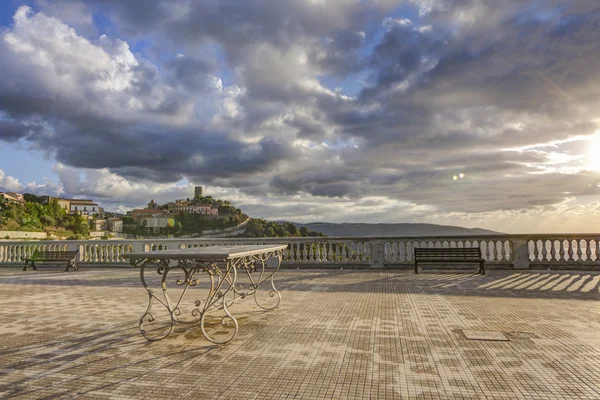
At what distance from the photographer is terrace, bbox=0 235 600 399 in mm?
3469

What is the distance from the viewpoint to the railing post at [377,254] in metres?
13.1

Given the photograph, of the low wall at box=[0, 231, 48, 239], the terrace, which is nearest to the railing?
the terrace

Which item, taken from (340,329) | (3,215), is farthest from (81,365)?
(3,215)

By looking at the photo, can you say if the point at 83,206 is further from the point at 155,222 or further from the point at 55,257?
the point at 55,257

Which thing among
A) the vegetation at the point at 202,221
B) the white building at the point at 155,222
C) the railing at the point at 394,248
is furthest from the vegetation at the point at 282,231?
the white building at the point at 155,222

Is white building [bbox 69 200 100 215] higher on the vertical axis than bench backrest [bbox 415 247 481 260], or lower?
higher

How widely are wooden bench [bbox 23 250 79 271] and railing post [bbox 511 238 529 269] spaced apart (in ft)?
51.1

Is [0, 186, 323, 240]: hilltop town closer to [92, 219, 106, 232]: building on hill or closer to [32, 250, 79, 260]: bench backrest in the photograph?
[92, 219, 106, 232]: building on hill

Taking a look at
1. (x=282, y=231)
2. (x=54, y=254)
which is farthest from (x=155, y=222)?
(x=54, y=254)

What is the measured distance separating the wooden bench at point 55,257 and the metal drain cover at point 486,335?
47.4 feet

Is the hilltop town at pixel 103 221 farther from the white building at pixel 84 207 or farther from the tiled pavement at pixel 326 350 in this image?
the tiled pavement at pixel 326 350

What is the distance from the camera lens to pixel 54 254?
49.2 ft

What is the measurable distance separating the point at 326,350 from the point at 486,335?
7.08 feet

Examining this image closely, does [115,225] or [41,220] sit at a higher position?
A: [41,220]
